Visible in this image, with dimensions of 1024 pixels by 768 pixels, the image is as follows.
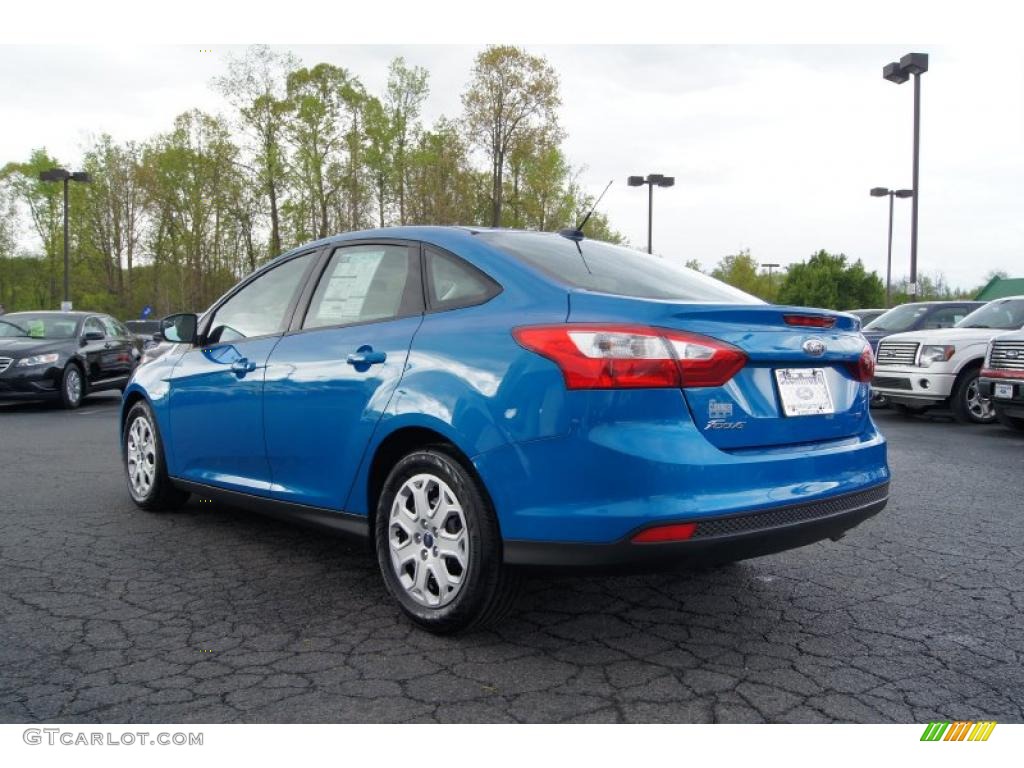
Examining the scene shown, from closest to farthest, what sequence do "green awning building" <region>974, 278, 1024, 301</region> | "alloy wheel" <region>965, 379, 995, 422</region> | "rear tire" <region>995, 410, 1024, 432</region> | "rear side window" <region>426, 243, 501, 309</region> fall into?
1. "rear side window" <region>426, 243, 501, 309</region>
2. "rear tire" <region>995, 410, 1024, 432</region>
3. "alloy wheel" <region>965, 379, 995, 422</region>
4. "green awning building" <region>974, 278, 1024, 301</region>

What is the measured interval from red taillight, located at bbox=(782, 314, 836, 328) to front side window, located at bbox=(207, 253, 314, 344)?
2.35 metres

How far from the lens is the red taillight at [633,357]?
296cm

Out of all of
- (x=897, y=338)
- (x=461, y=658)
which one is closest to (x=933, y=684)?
(x=461, y=658)

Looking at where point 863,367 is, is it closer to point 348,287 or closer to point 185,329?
point 348,287

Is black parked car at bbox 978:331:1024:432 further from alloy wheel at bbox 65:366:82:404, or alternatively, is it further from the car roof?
alloy wheel at bbox 65:366:82:404

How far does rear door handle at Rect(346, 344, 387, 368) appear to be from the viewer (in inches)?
145

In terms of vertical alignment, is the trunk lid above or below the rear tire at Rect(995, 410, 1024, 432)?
above

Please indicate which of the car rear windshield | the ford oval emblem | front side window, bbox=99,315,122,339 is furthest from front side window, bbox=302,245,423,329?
front side window, bbox=99,315,122,339

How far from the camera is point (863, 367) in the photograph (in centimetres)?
368

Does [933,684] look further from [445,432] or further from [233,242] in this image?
[233,242]

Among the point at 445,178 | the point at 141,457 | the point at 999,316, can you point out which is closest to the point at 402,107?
the point at 445,178

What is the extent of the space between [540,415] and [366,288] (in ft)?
4.52

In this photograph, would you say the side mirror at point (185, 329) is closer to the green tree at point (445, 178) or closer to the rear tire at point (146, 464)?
the rear tire at point (146, 464)

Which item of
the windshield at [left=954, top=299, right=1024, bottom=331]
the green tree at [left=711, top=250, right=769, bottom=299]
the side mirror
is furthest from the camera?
the green tree at [left=711, top=250, right=769, bottom=299]
